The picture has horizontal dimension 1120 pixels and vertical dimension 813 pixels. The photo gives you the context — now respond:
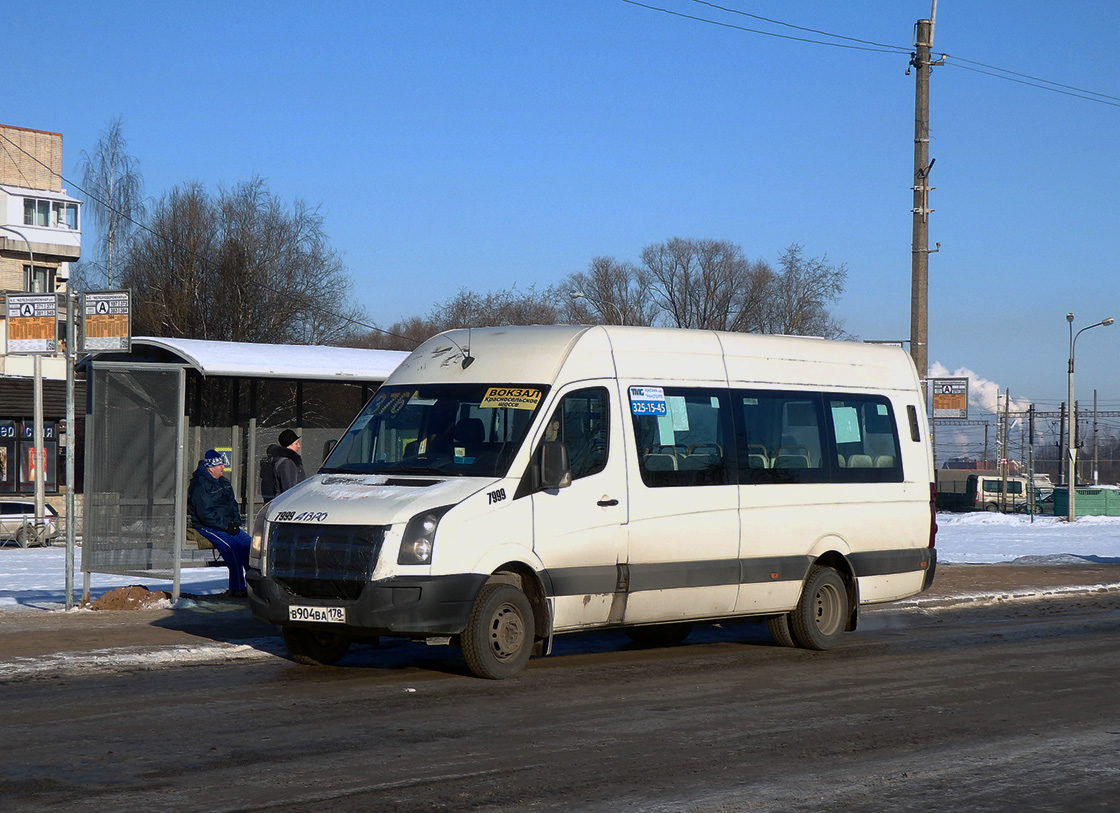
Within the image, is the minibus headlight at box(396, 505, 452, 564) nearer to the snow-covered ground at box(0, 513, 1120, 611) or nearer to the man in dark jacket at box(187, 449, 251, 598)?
the man in dark jacket at box(187, 449, 251, 598)

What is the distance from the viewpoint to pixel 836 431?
495 inches

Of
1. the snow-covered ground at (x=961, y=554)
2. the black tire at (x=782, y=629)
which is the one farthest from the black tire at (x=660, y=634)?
the snow-covered ground at (x=961, y=554)

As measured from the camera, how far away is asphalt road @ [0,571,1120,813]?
6496mm

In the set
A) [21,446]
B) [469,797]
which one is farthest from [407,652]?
[21,446]

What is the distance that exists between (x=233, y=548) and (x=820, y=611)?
5.87 meters

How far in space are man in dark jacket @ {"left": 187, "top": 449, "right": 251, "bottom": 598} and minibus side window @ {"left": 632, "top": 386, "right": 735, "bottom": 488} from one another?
16.1 ft

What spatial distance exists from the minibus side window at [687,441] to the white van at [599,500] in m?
0.01

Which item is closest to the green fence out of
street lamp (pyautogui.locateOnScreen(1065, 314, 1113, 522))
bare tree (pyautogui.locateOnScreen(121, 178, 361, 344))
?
street lamp (pyautogui.locateOnScreen(1065, 314, 1113, 522))

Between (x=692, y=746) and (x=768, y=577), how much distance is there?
4207 mm

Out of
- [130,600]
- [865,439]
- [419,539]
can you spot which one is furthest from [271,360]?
[419,539]

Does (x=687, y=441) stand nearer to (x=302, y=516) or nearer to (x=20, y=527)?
(x=302, y=516)

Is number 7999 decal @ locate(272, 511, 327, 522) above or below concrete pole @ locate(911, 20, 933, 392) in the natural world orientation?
below

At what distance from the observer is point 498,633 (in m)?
9.95

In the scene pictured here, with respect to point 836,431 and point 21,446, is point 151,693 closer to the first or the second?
point 836,431
